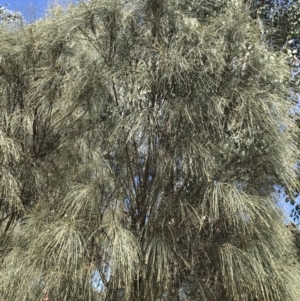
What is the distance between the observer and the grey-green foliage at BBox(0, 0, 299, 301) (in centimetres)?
257

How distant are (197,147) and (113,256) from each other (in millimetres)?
770

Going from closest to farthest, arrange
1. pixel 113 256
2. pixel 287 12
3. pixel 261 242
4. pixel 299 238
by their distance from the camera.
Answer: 1. pixel 113 256
2. pixel 261 242
3. pixel 299 238
4. pixel 287 12

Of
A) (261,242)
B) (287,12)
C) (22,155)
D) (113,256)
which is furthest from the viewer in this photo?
(287,12)

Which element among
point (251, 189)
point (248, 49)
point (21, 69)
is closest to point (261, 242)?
point (251, 189)

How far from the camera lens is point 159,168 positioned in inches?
111

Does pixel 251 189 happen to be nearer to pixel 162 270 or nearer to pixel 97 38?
pixel 162 270

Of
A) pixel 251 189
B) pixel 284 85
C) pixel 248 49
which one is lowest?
pixel 251 189

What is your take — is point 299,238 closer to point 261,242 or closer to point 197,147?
point 261,242

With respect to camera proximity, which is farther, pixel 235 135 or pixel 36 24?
pixel 36 24

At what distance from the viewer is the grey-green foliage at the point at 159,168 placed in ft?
8.43

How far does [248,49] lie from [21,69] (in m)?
1.63

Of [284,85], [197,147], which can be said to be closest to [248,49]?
[284,85]

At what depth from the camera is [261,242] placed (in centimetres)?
268

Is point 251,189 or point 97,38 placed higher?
point 97,38
